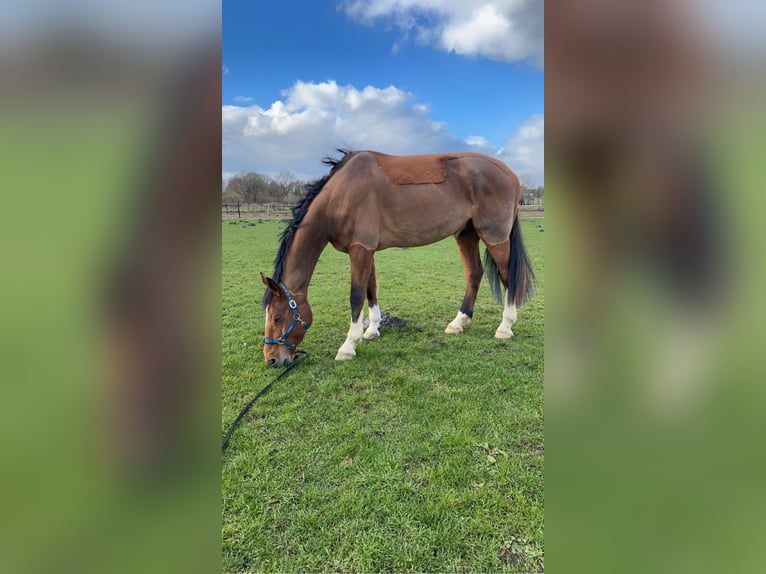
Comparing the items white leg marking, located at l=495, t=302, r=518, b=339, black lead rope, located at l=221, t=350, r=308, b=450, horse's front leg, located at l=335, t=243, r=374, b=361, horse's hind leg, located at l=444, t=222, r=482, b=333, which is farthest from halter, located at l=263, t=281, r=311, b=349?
white leg marking, located at l=495, t=302, r=518, b=339

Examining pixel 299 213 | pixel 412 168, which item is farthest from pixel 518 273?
pixel 299 213

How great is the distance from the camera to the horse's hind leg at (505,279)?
500 cm

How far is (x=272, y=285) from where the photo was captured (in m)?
3.84

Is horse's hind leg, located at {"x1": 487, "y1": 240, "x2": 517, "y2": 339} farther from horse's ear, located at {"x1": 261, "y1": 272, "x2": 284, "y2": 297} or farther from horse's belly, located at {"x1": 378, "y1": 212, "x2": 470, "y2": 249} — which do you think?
horse's ear, located at {"x1": 261, "y1": 272, "x2": 284, "y2": 297}

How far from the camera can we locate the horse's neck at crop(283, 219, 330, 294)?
13.8ft

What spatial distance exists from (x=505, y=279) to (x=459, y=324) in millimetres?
954

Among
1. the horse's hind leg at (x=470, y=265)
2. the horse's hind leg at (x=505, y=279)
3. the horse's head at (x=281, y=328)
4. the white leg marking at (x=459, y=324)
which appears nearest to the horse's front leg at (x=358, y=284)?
the horse's head at (x=281, y=328)

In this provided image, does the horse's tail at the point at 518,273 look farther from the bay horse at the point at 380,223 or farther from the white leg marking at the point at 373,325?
the white leg marking at the point at 373,325

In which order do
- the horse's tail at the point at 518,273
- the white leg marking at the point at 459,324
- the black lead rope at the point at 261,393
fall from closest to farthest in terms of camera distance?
the black lead rope at the point at 261,393
the horse's tail at the point at 518,273
the white leg marking at the point at 459,324

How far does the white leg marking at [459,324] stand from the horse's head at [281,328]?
7.56 ft
